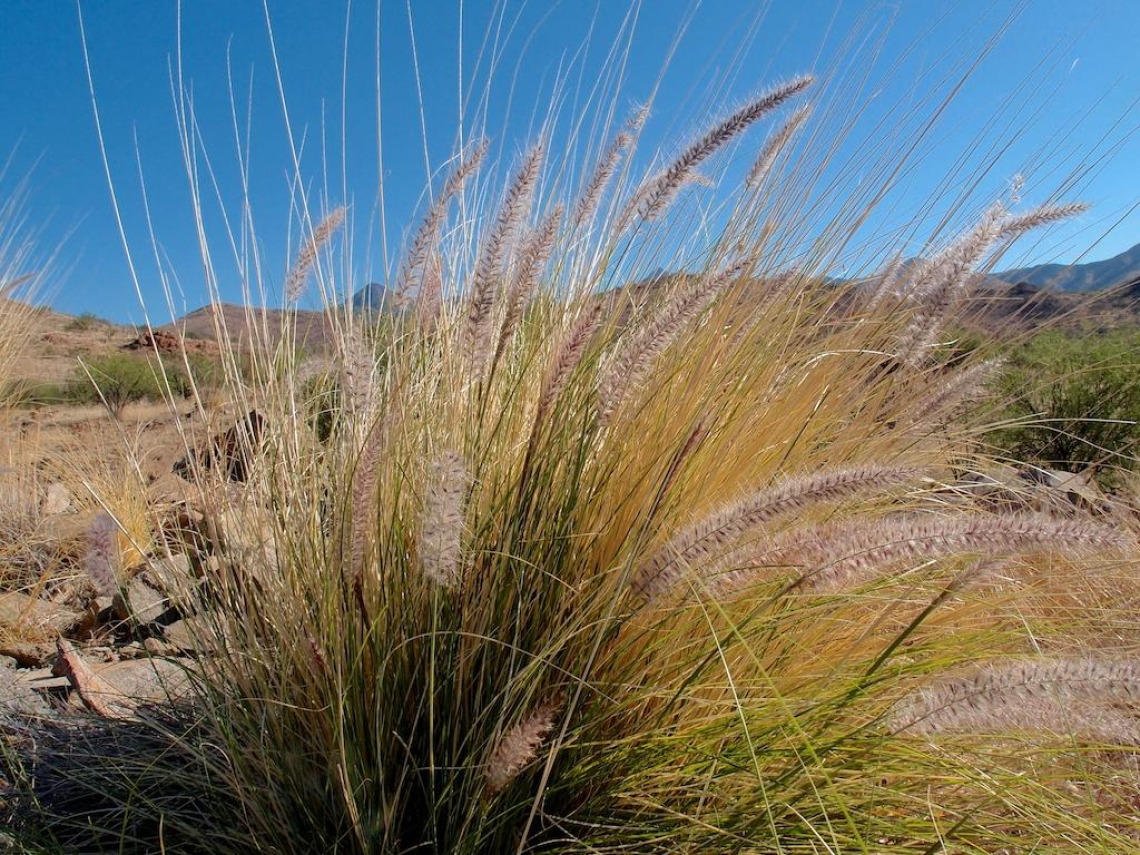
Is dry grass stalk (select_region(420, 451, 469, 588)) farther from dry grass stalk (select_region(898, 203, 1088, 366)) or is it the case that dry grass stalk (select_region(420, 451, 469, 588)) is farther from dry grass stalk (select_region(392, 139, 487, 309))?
dry grass stalk (select_region(898, 203, 1088, 366))

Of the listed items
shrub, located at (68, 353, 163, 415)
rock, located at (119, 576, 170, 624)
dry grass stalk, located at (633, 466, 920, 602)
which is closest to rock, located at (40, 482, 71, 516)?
rock, located at (119, 576, 170, 624)

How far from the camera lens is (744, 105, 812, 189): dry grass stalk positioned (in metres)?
1.76

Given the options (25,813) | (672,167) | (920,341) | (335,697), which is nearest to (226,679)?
(335,697)

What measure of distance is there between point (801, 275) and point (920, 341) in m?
0.40

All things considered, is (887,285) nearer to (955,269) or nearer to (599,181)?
(955,269)

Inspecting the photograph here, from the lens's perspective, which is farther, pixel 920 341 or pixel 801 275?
pixel 801 275

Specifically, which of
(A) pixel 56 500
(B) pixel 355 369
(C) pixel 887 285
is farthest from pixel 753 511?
(A) pixel 56 500

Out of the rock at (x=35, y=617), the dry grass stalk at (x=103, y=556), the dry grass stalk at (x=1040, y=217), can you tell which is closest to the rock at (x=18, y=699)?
the rock at (x=35, y=617)

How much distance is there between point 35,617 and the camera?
2873mm

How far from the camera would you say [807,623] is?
4.57 feet

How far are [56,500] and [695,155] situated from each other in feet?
13.9

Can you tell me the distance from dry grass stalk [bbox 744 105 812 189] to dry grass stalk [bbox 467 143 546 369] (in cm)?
71

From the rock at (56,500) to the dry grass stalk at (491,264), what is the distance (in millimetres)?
3689

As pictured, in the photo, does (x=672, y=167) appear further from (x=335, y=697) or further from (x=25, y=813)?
(x=25, y=813)
